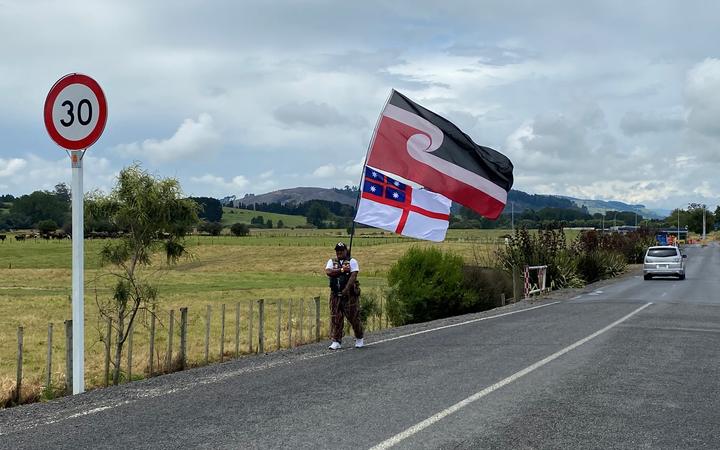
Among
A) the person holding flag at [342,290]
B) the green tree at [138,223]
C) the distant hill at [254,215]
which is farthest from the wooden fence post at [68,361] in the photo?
the distant hill at [254,215]

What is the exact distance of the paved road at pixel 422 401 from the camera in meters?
6.14

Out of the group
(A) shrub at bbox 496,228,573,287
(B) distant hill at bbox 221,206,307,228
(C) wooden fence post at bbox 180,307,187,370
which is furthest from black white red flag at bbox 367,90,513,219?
(B) distant hill at bbox 221,206,307,228

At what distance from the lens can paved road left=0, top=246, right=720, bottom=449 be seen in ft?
20.2

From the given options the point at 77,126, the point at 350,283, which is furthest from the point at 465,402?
the point at 77,126

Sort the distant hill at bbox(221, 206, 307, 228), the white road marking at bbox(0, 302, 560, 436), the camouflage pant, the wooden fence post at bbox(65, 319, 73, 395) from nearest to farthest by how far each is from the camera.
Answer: the white road marking at bbox(0, 302, 560, 436) → the wooden fence post at bbox(65, 319, 73, 395) → the camouflage pant → the distant hill at bbox(221, 206, 307, 228)

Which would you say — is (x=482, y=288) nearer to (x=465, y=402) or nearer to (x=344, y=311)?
(x=344, y=311)

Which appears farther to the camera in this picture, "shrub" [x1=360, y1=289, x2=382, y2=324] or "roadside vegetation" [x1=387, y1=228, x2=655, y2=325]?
"roadside vegetation" [x1=387, y1=228, x2=655, y2=325]

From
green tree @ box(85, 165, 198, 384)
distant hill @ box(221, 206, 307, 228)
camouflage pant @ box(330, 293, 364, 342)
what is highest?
distant hill @ box(221, 206, 307, 228)

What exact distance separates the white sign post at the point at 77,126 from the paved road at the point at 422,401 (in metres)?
0.99

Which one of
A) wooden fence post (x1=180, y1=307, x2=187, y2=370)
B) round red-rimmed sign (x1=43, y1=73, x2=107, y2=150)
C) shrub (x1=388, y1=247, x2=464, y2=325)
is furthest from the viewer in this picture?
shrub (x1=388, y1=247, x2=464, y2=325)

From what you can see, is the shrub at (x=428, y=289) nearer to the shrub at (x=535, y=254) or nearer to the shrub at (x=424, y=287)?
the shrub at (x=424, y=287)

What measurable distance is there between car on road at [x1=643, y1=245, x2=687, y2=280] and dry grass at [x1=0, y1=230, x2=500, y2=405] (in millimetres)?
8598

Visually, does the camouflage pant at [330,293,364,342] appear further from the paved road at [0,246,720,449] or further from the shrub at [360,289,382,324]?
the shrub at [360,289,382,324]

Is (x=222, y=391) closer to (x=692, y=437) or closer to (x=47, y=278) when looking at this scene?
(x=692, y=437)
